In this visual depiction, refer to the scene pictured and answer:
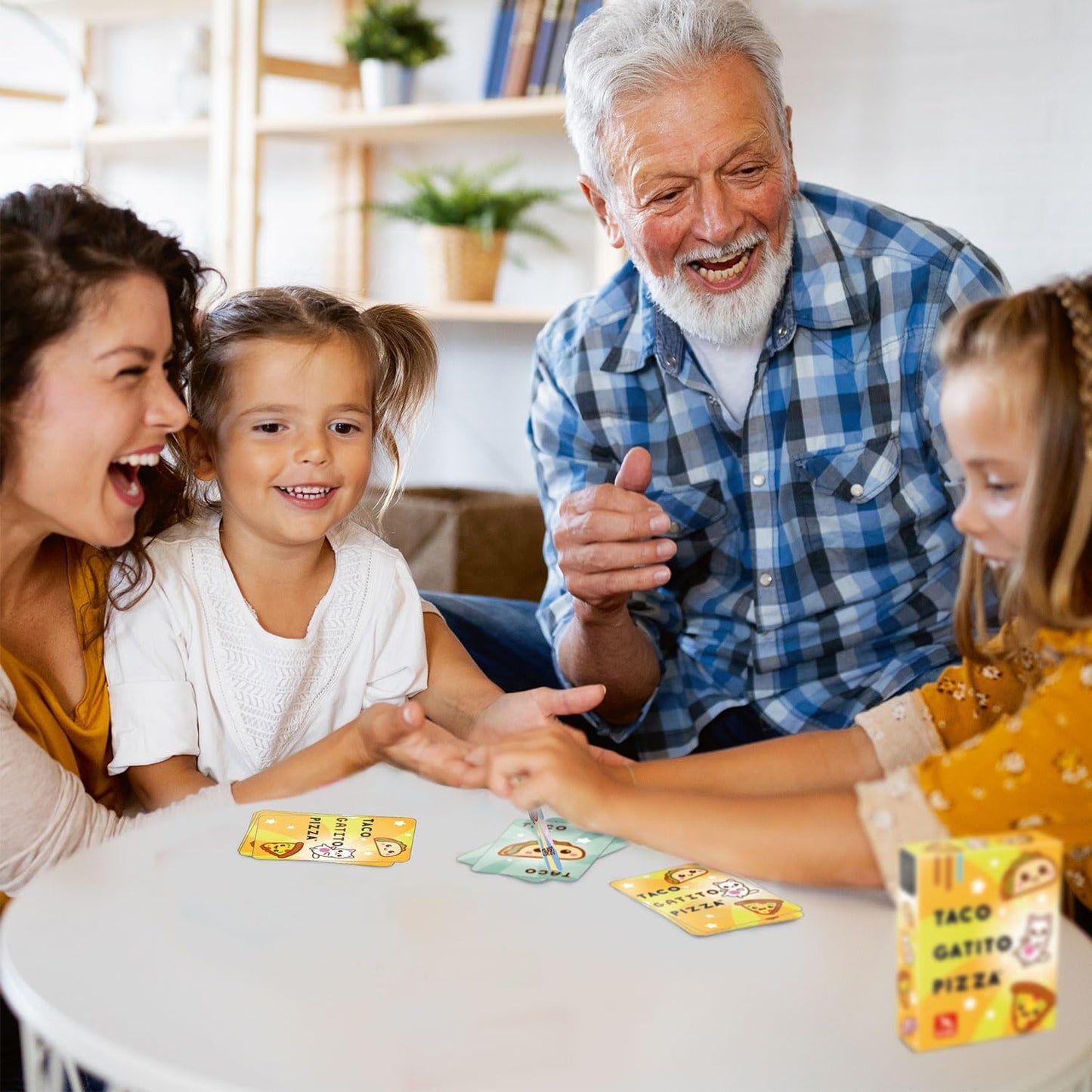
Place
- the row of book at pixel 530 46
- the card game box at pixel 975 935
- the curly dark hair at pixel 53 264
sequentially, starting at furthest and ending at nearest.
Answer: the row of book at pixel 530 46, the curly dark hair at pixel 53 264, the card game box at pixel 975 935

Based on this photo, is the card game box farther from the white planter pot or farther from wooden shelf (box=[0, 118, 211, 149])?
wooden shelf (box=[0, 118, 211, 149])

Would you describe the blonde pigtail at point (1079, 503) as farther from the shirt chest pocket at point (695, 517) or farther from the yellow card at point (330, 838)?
the shirt chest pocket at point (695, 517)

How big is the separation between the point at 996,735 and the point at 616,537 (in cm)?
65

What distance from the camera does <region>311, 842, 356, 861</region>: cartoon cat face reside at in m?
1.15

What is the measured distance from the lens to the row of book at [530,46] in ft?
10.1

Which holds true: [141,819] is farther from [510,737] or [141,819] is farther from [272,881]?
[510,737]

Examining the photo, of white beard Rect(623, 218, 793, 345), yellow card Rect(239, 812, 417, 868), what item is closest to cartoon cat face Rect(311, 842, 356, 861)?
yellow card Rect(239, 812, 417, 868)

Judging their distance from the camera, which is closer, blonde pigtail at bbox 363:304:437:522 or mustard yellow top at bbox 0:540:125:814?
mustard yellow top at bbox 0:540:125:814

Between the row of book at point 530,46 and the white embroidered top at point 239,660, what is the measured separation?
184 cm

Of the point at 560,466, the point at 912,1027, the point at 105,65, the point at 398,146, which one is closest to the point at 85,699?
the point at 560,466

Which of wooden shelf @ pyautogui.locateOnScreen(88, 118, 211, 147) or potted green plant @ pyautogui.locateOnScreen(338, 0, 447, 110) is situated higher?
potted green plant @ pyautogui.locateOnScreen(338, 0, 447, 110)

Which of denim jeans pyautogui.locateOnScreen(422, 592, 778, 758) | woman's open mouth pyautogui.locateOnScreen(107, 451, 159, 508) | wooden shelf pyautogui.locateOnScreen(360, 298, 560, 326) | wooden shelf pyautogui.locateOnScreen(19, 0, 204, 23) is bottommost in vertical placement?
denim jeans pyautogui.locateOnScreen(422, 592, 778, 758)

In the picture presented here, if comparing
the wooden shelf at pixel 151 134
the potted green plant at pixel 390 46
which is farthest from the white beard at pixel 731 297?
the wooden shelf at pixel 151 134

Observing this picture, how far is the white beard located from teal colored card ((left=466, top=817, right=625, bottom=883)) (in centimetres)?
87
